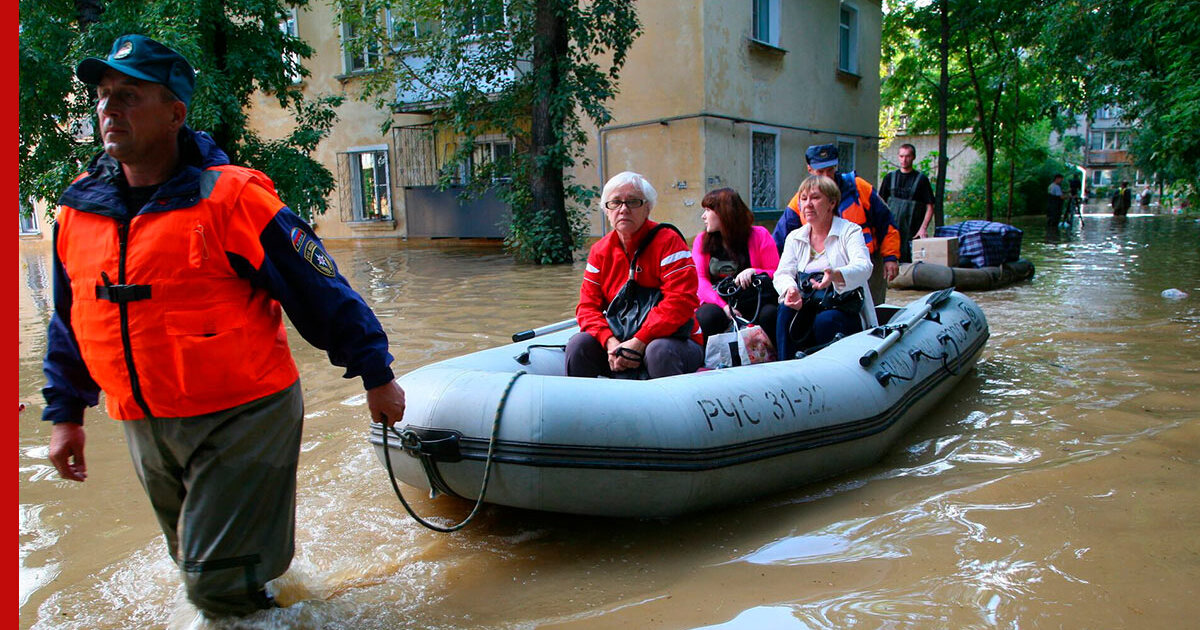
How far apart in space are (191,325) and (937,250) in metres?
8.35

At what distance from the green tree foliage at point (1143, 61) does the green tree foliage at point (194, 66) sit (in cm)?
979

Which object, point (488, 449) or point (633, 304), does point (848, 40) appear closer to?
point (633, 304)

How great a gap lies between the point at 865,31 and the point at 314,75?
40.7 ft

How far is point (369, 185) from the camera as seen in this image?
18.5 meters

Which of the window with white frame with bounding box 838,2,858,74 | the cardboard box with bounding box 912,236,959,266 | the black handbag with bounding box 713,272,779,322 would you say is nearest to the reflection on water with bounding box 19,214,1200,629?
the black handbag with bounding box 713,272,779,322

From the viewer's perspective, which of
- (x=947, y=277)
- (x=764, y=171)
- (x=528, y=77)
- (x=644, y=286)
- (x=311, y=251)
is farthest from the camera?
(x=764, y=171)

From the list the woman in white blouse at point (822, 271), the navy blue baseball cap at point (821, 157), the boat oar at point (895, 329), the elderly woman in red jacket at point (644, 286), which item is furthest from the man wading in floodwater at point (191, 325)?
the navy blue baseball cap at point (821, 157)

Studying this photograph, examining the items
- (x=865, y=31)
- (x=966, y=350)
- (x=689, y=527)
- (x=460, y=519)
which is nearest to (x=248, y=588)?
(x=460, y=519)

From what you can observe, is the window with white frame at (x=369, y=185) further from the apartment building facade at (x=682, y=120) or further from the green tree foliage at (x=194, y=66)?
the green tree foliage at (x=194, y=66)

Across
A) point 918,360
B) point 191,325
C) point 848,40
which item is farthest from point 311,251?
point 848,40

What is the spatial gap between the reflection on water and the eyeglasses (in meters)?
1.42

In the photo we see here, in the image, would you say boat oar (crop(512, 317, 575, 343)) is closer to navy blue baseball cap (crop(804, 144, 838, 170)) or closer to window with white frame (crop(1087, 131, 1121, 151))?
navy blue baseball cap (crop(804, 144, 838, 170))

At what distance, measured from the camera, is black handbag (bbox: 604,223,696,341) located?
12.4 ft

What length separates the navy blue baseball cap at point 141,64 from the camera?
1.89 meters
